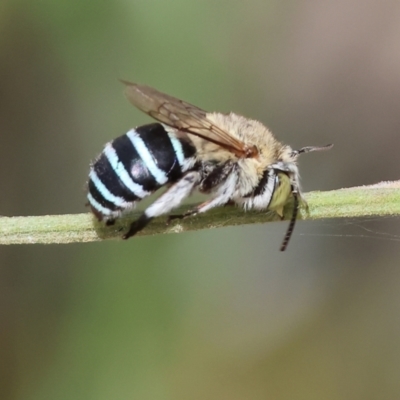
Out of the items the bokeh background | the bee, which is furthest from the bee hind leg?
the bokeh background

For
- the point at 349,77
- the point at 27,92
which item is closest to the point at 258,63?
the point at 349,77

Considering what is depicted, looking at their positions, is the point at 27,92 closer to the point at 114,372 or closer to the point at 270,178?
the point at 114,372

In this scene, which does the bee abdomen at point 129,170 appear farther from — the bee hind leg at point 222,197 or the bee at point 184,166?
the bee hind leg at point 222,197

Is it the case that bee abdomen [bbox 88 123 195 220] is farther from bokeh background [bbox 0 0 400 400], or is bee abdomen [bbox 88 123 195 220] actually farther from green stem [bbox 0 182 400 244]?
bokeh background [bbox 0 0 400 400]

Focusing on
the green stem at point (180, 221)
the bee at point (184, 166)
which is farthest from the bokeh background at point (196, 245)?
the green stem at point (180, 221)

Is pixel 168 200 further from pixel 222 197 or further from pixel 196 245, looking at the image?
pixel 196 245

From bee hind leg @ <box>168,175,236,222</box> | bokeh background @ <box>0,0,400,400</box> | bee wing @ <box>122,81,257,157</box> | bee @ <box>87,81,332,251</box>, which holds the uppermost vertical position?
bee wing @ <box>122,81,257,157</box>

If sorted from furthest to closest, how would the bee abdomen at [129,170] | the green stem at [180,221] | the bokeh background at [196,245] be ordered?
the bokeh background at [196,245], the bee abdomen at [129,170], the green stem at [180,221]

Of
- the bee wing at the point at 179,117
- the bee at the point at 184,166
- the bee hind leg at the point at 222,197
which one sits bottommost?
the bee hind leg at the point at 222,197

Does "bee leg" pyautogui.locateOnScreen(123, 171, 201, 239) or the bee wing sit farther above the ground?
the bee wing
